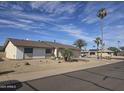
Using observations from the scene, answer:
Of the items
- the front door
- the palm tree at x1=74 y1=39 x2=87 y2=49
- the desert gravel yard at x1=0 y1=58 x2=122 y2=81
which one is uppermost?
the palm tree at x1=74 y1=39 x2=87 y2=49

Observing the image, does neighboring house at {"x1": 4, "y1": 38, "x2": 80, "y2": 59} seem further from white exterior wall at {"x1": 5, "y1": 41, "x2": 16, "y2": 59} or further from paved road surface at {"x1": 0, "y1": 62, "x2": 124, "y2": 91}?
paved road surface at {"x1": 0, "y1": 62, "x2": 124, "y2": 91}

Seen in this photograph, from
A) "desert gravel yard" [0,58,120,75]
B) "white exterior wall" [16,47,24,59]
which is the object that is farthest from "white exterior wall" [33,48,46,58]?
"desert gravel yard" [0,58,120,75]

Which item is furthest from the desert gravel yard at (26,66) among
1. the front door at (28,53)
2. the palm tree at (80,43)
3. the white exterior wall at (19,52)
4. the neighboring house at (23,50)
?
the palm tree at (80,43)

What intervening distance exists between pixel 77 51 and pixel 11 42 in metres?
24.4

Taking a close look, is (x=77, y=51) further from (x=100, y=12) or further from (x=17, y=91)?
(x=17, y=91)

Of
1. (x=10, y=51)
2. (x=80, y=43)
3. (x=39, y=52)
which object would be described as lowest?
(x=39, y=52)

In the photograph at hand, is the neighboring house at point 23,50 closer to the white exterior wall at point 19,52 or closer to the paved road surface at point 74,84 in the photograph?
the white exterior wall at point 19,52

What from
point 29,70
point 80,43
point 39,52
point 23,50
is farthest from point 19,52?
point 80,43

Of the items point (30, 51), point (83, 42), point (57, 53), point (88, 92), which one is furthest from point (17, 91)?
point (83, 42)

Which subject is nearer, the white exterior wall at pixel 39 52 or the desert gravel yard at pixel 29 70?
the desert gravel yard at pixel 29 70

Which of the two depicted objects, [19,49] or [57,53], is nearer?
[19,49]

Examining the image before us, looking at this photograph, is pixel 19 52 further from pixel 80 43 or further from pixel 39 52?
pixel 80 43

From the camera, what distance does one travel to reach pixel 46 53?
34.6 meters

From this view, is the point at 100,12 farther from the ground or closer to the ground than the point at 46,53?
farther from the ground
